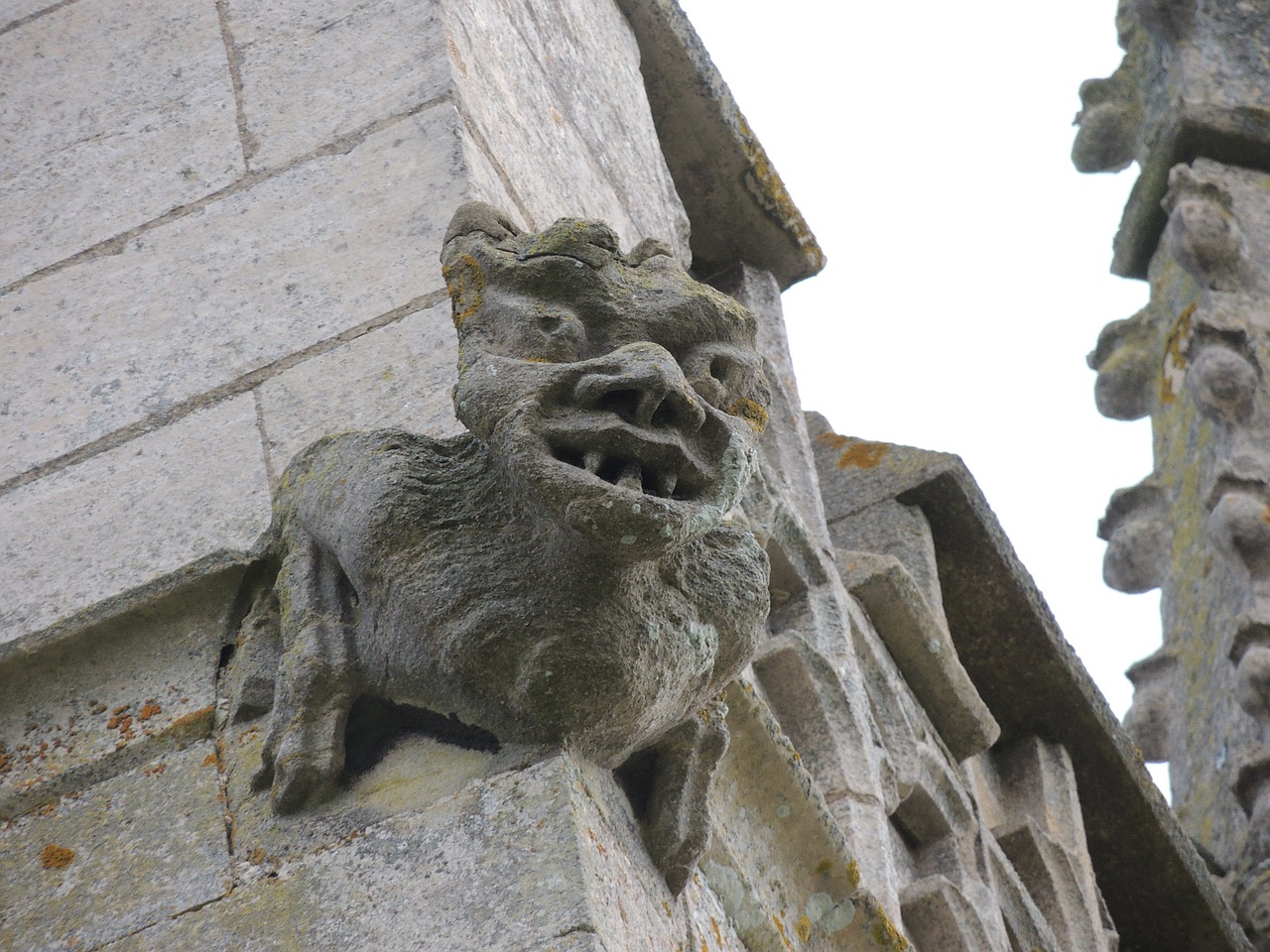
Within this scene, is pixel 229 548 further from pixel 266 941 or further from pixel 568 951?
pixel 568 951

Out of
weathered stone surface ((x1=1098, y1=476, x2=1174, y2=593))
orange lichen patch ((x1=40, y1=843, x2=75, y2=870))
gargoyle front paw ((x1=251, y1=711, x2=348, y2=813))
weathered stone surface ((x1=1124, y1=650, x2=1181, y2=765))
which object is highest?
gargoyle front paw ((x1=251, y1=711, x2=348, y2=813))

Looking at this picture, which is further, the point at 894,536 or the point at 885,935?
the point at 894,536

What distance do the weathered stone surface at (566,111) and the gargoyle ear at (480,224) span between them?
0.61m

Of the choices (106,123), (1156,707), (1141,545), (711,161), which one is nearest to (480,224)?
(106,123)

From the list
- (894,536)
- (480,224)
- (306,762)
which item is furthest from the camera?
(894,536)

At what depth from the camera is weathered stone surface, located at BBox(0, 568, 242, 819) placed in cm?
229

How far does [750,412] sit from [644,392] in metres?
0.23

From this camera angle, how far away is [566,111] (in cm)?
349

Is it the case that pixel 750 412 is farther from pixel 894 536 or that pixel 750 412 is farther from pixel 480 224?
pixel 894 536

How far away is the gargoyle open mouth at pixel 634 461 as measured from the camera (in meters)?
1.93

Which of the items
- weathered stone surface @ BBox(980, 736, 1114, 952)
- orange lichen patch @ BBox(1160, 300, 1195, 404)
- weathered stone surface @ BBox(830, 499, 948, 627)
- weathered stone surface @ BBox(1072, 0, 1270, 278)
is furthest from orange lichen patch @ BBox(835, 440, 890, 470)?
weathered stone surface @ BBox(1072, 0, 1270, 278)

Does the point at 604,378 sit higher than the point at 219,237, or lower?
higher

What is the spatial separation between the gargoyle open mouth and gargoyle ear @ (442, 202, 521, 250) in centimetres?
40

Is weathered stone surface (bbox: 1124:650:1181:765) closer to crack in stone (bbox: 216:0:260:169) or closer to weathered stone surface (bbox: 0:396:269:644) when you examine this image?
crack in stone (bbox: 216:0:260:169)
